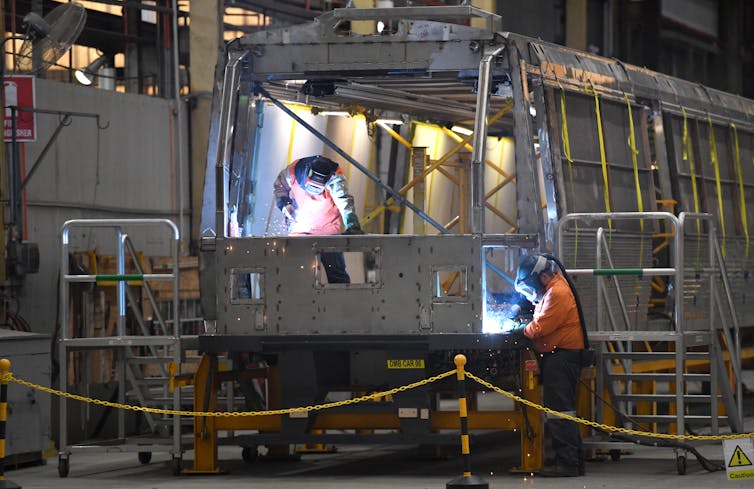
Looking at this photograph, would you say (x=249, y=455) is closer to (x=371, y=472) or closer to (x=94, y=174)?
(x=371, y=472)

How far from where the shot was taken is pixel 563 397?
12820 millimetres

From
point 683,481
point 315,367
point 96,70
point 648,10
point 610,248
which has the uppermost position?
point 648,10

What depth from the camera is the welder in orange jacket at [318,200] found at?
13.7 m

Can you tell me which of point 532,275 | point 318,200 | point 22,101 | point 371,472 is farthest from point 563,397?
point 22,101

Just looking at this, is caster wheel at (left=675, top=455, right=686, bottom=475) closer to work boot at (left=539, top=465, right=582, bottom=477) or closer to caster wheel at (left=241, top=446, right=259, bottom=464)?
work boot at (left=539, top=465, right=582, bottom=477)

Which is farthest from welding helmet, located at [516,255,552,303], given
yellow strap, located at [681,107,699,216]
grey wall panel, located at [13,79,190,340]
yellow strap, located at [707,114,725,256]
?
grey wall panel, located at [13,79,190,340]

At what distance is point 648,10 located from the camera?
31.9 meters

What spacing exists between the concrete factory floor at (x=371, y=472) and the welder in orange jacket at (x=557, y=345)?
0.24 meters

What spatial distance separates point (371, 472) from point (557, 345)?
6.82 ft

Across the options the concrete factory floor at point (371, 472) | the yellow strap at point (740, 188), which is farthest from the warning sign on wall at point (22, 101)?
the yellow strap at point (740, 188)

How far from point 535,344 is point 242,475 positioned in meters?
2.70

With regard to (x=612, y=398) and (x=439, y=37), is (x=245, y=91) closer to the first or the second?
(x=439, y=37)

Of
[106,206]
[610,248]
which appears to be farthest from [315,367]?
[106,206]

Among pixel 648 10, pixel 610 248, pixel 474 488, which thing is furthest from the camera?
pixel 648 10
